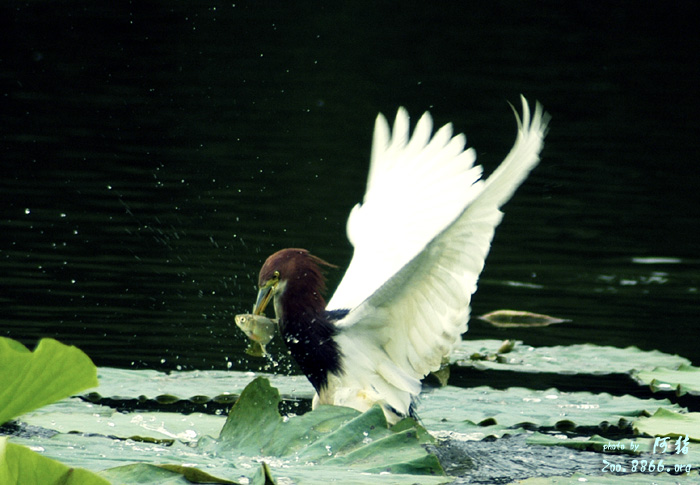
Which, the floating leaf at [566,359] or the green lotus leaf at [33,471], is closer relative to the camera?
the green lotus leaf at [33,471]

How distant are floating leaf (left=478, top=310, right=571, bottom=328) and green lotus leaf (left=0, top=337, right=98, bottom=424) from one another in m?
4.81

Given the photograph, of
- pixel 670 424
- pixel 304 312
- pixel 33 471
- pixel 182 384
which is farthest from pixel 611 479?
pixel 33 471

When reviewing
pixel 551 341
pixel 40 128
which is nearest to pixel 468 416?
pixel 551 341

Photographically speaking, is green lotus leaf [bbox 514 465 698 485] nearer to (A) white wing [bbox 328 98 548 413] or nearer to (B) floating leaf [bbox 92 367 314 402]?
(A) white wing [bbox 328 98 548 413]

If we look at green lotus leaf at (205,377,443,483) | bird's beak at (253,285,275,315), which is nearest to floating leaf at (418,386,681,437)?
bird's beak at (253,285,275,315)

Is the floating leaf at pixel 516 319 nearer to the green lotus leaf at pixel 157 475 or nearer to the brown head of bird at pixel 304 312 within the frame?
the brown head of bird at pixel 304 312

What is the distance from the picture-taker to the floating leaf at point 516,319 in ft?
21.6

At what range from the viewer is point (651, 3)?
21922mm

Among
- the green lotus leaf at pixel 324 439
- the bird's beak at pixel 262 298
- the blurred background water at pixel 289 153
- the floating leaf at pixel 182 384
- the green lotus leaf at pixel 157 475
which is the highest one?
the blurred background water at pixel 289 153

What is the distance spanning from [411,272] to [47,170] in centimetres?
688

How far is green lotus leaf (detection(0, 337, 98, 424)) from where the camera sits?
→ 1.88 m

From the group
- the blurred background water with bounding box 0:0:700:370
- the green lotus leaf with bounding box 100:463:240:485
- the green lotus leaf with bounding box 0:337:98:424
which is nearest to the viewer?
the green lotus leaf with bounding box 0:337:98:424

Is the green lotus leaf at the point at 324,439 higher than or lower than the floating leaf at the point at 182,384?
lower

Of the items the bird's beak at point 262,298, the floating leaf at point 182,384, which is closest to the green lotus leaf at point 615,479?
the bird's beak at point 262,298
